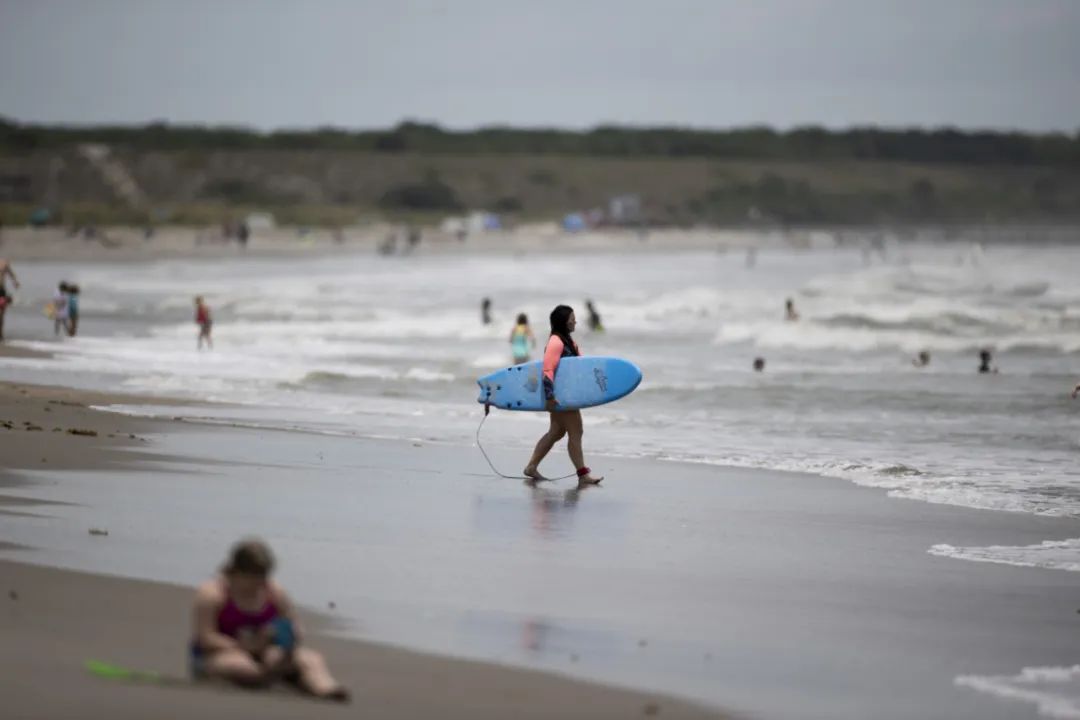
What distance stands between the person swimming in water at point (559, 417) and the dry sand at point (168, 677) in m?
5.34

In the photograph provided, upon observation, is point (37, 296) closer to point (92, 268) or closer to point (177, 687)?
point (92, 268)

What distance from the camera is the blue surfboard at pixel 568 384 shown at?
14219mm

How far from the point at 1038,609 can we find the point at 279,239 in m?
103

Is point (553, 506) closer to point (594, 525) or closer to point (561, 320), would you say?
point (594, 525)

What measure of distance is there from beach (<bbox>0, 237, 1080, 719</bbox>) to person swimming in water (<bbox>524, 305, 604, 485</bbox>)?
1.33ft

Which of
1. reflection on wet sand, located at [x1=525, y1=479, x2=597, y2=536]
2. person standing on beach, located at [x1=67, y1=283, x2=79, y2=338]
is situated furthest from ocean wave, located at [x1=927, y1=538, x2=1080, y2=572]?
person standing on beach, located at [x1=67, y1=283, x2=79, y2=338]

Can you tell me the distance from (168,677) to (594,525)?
490cm

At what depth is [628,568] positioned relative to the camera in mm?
10016

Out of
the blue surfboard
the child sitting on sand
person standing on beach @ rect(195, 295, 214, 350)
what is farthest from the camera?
person standing on beach @ rect(195, 295, 214, 350)

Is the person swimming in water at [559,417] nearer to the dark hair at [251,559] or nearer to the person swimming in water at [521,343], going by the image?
the dark hair at [251,559]

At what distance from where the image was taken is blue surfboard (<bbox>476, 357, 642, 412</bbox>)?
46.6 ft

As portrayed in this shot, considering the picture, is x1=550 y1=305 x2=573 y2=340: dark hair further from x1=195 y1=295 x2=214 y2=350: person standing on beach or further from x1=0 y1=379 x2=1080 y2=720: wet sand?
x1=195 y1=295 x2=214 y2=350: person standing on beach

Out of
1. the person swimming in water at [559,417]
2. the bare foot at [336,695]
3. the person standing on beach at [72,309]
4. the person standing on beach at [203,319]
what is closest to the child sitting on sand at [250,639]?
the bare foot at [336,695]

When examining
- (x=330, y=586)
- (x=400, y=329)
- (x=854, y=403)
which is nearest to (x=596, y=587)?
(x=330, y=586)
